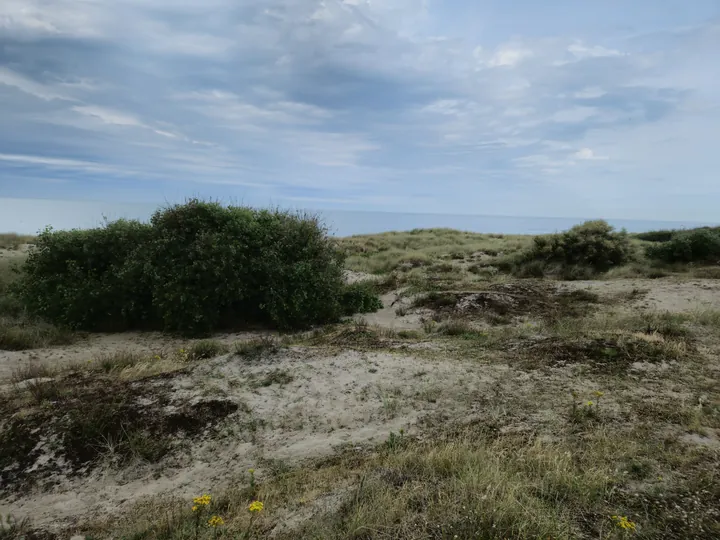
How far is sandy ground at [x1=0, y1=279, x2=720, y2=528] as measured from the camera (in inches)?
166

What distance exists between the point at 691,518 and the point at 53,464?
539 cm

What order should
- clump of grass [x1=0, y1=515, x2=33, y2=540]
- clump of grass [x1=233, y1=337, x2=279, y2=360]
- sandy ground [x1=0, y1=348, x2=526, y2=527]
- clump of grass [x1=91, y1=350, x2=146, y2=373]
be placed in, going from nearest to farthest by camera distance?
clump of grass [x1=0, y1=515, x2=33, y2=540], sandy ground [x1=0, y1=348, x2=526, y2=527], clump of grass [x1=233, y1=337, x2=279, y2=360], clump of grass [x1=91, y1=350, x2=146, y2=373]

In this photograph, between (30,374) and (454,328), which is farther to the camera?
(454,328)

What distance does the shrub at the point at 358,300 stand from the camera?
38.7ft

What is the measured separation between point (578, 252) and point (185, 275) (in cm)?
1383

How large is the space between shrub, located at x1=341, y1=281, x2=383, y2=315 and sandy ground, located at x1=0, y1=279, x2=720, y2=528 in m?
4.62

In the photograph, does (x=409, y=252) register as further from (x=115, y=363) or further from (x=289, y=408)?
(x=289, y=408)

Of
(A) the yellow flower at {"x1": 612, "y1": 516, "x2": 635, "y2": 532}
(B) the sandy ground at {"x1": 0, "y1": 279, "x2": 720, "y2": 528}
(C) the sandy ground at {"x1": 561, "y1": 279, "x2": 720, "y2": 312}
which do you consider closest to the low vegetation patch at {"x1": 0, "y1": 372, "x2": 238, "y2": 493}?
(B) the sandy ground at {"x1": 0, "y1": 279, "x2": 720, "y2": 528}

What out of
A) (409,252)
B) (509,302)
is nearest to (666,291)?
(509,302)

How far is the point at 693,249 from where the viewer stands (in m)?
16.2

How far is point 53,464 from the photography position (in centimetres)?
459

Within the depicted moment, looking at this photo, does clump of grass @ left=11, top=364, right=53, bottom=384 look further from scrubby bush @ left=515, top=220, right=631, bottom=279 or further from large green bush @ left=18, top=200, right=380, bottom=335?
scrubby bush @ left=515, top=220, right=631, bottom=279

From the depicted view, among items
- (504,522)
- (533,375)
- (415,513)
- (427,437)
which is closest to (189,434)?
(427,437)

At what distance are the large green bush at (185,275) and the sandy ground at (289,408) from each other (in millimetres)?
2436
